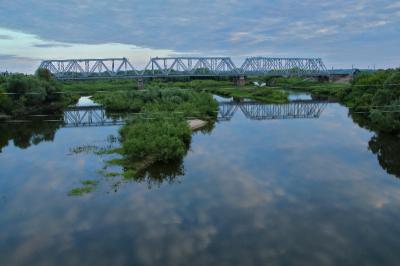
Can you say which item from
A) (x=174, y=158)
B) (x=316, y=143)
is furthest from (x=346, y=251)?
(x=316, y=143)

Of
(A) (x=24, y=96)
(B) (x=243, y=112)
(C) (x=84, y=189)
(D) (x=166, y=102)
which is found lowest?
(C) (x=84, y=189)

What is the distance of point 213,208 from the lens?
12.0 m

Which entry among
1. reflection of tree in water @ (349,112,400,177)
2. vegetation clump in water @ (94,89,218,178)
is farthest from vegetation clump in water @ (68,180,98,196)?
reflection of tree in water @ (349,112,400,177)

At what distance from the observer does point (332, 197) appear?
1289 centimetres

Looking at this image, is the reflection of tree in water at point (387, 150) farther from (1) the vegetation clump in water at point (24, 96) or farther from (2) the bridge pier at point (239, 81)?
(2) the bridge pier at point (239, 81)

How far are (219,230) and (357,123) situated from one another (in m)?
21.6

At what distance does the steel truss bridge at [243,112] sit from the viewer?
30.1 meters

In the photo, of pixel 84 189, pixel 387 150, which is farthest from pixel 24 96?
pixel 387 150

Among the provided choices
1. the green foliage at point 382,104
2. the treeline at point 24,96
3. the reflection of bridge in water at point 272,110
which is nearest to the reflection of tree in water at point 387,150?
the green foliage at point 382,104

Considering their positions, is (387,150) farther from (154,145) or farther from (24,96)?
(24,96)

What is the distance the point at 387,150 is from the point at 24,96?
29061mm

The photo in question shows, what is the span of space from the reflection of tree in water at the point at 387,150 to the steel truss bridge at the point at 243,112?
10.4m

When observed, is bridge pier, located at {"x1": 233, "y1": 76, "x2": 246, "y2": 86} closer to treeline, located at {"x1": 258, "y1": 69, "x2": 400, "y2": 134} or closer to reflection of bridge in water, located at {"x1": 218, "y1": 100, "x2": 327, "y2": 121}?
treeline, located at {"x1": 258, "y1": 69, "x2": 400, "y2": 134}

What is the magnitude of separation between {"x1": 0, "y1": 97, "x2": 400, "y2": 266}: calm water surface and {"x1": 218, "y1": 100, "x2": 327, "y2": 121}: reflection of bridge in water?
488 inches
